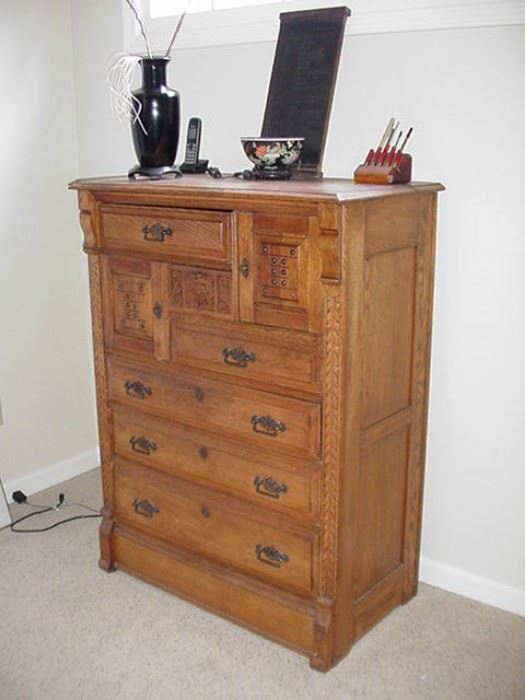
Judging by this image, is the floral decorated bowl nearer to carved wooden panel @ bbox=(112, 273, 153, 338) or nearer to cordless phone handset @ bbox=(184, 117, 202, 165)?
cordless phone handset @ bbox=(184, 117, 202, 165)

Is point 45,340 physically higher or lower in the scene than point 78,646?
higher

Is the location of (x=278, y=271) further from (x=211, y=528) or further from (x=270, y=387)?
(x=211, y=528)

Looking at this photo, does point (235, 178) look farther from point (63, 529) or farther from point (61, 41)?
point (63, 529)

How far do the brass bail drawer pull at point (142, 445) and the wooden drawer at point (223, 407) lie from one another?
0.10 metres

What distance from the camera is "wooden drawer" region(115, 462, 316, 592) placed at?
2174 millimetres

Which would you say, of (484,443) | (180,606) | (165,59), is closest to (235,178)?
(165,59)

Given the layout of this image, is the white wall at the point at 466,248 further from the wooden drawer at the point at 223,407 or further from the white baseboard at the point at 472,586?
the wooden drawer at the point at 223,407

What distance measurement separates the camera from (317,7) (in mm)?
2443

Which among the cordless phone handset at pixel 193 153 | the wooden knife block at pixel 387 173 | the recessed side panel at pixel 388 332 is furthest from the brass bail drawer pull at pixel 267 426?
the cordless phone handset at pixel 193 153

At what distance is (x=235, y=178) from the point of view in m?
2.36

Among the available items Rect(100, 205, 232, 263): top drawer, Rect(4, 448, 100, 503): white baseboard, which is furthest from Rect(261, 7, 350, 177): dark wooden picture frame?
Rect(4, 448, 100, 503): white baseboard

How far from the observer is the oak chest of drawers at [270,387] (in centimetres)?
199

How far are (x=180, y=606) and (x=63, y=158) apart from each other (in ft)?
5.85

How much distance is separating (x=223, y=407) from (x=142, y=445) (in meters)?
0.39
